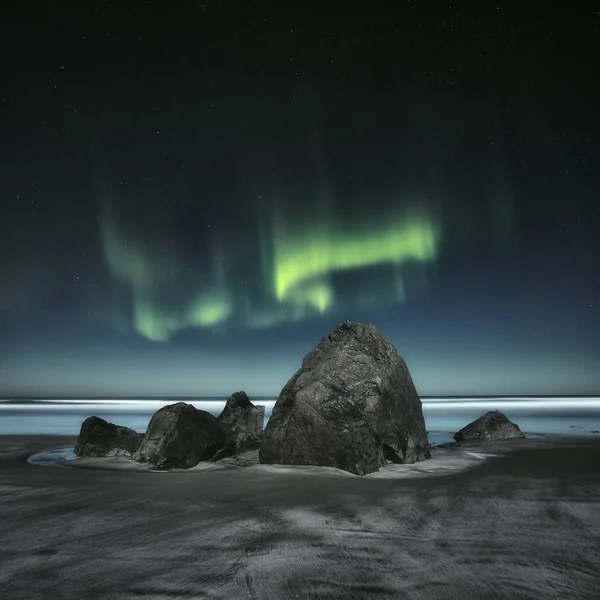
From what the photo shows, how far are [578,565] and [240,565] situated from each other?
2.09 m

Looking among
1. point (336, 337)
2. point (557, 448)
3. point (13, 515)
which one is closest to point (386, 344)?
point (336, 337)

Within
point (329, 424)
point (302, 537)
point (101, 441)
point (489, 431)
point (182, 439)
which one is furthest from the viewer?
point (489, 431)

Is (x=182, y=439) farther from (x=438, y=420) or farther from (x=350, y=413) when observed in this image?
(x=438, y=420)

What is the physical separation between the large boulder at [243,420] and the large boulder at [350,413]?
2133 millimetres

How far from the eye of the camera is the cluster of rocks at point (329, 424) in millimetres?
6688

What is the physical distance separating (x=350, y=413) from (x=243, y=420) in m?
3.79

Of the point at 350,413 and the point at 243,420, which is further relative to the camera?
the point at 243,420

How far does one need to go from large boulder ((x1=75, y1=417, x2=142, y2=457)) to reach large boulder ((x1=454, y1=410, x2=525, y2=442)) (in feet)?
27.5

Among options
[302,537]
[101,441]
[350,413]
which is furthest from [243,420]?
[302,537]

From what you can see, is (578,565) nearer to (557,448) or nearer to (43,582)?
Result: (43,582)

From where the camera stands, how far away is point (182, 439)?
24.1 feet

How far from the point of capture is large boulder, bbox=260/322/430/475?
662 cm

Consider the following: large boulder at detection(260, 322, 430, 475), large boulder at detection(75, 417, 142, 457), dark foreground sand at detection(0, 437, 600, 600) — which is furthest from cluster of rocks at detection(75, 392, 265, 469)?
dark foreground sand at detection(0, 437, 600, 600)

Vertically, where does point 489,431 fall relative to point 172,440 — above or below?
below
